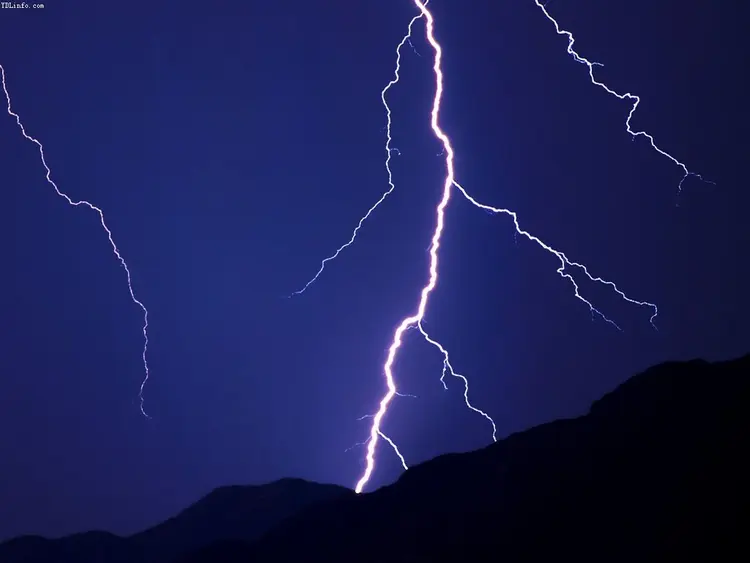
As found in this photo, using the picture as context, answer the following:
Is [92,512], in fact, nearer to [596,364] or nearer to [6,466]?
[6,466]

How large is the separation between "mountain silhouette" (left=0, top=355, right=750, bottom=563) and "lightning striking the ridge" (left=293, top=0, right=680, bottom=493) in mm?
328

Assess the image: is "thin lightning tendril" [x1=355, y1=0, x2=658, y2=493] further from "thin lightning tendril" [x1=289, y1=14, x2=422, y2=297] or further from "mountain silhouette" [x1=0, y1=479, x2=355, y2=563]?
"mountain silhouette" [x1=0, y1=479, x2=355, y2=563]

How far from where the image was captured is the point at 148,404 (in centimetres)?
398

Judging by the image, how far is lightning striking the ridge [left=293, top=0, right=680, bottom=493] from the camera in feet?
12.1

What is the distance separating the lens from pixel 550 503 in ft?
10.1

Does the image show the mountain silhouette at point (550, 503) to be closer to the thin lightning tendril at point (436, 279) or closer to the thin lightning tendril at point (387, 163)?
the thin lightning tendril at point (436, 279)

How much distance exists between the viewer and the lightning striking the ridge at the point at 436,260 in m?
3.67

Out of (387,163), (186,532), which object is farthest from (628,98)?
(186,532)

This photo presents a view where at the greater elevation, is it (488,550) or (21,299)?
(21,299)

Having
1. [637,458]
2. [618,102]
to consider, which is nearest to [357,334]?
[637,458]

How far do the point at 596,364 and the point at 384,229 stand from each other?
1.55 m


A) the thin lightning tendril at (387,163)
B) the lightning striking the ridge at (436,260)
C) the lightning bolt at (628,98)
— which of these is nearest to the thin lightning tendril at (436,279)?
the lightning striking the ridge at (436,260)

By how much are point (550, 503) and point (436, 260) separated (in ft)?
5.03

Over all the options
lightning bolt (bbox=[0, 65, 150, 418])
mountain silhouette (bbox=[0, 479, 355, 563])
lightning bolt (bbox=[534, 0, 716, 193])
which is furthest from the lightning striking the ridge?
lightning bolt (bbox=[0, 65, 150, 418])
